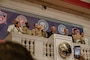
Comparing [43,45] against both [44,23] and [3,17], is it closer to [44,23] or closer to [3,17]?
[3,17]

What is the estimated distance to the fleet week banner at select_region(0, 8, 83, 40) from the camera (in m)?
5.70

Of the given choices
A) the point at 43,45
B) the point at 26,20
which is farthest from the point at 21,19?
the point at 43,45

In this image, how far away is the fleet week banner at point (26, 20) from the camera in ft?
18.7

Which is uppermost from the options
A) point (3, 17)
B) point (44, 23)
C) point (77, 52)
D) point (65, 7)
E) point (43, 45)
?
point (65, 7)

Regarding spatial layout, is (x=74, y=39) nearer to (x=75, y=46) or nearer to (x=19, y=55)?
(x=75, y=46)

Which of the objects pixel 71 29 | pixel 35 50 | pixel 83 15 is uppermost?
pixel 83 15

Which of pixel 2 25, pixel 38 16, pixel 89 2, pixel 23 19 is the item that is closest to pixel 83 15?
pixel 89 2

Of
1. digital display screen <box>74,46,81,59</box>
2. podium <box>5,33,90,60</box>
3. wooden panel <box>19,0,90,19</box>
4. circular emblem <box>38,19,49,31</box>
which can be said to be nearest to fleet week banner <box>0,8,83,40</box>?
circular emblem <box>38,19,49,31</box>

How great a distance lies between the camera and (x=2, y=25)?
566 centimetres

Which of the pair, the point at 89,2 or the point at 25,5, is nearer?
the point at 25,5

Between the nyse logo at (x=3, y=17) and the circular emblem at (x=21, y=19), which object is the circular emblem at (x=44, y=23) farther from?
the nyse logo at (x=3, y=17)

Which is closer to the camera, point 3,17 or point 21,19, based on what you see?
point 3,17

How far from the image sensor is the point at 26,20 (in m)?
6.26

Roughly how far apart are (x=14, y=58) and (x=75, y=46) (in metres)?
4.15
